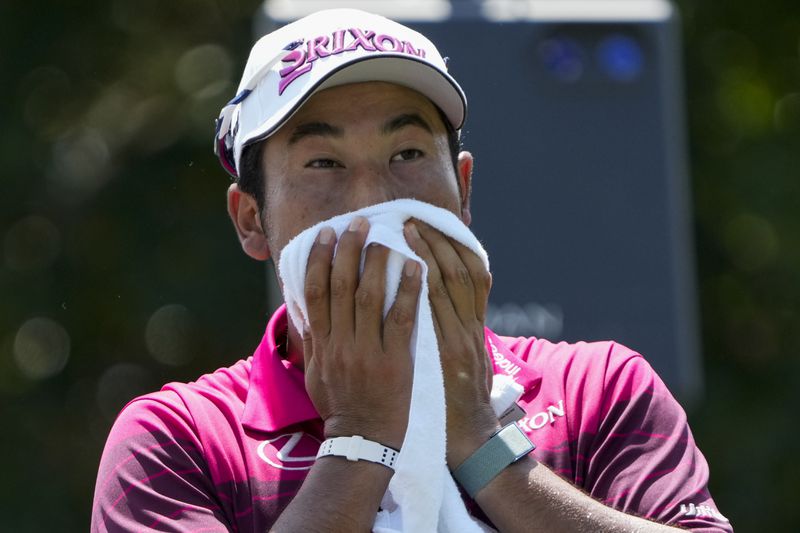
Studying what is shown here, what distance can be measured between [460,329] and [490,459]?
260 millimetres

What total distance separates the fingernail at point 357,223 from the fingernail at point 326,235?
0.04m

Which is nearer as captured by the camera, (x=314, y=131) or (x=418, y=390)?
(x=418, y=390)

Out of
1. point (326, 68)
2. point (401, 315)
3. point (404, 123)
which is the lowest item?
point (401, 315)

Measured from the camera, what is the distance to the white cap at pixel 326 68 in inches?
129

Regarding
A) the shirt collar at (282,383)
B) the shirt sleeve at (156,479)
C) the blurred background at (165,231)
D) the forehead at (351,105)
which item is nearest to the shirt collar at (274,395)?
the shirt collar at (282,383)

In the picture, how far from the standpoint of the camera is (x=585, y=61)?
526cm

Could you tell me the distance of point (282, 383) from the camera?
329 centimetres

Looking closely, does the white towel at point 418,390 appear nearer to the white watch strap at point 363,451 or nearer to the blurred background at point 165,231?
the white watch strap at point 363,451

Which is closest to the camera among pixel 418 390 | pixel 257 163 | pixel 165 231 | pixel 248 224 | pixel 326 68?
pixel 418 390

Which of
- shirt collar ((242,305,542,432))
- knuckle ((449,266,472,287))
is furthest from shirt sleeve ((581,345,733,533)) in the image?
knuckle ((449,266,472,287))

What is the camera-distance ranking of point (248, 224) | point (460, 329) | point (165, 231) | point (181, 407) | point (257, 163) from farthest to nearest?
point (165, 231) → point (248, 224) → point (257, 163) → point (181, 407) → point (460, 329)

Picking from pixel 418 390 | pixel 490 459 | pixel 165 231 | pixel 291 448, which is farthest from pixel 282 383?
pixel 165 231

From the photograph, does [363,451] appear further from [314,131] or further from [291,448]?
[314,131]

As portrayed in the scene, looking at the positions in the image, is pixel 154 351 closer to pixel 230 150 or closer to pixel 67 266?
pixel 67 266
